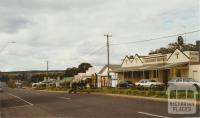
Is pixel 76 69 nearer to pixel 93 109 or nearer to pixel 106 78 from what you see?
pixel 106 78

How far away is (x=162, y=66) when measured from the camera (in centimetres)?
5794

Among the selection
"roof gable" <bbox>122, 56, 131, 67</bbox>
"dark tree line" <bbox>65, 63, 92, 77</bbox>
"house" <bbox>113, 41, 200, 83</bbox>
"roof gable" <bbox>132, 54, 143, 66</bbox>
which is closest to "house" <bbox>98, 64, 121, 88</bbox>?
"house" <bbox>113, 41, 200, 83</bbox>

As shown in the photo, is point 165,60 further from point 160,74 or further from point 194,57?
point 194,57

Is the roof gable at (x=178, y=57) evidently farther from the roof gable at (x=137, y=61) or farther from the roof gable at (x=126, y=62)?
the roof gable at (x=126, y=62)

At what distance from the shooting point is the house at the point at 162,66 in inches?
2128

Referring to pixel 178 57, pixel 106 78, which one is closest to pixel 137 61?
pixel 106 78

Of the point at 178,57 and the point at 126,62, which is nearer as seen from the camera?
the point at 178,57

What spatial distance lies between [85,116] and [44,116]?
2297mm

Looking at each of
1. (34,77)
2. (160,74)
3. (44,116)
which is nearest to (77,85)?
(160,74)

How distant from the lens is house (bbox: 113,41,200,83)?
2128 inches

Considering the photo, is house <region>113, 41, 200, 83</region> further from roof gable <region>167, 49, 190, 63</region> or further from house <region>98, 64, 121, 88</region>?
house <region>98, 64, 121, 88</region>

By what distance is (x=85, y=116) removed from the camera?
18453 millimetres

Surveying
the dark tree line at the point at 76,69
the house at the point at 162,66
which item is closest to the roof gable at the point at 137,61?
the house at the point at 162,66

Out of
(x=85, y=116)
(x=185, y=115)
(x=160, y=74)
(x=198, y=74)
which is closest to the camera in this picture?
(x=185, y=115)
